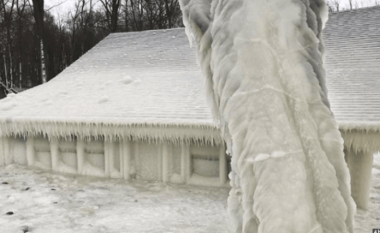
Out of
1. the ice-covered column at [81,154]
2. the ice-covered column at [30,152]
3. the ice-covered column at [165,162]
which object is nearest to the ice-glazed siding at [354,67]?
the ice-covered column at [165,162]

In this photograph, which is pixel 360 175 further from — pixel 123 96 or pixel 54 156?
pixel 54 156

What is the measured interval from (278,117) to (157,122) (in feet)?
11.4

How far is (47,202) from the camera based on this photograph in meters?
4.25

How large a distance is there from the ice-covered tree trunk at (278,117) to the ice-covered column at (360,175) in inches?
132

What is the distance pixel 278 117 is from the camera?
3.11 feet

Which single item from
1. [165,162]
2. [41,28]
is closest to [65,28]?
[41,28]

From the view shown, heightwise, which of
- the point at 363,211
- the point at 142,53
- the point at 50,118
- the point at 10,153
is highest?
the point at 142,53

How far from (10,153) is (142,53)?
13.2ft

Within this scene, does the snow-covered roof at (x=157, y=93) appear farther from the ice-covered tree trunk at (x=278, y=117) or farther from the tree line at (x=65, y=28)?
the tree line at (x=65, y=28)

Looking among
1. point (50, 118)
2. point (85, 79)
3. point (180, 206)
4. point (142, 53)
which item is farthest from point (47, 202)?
point (142, 53)

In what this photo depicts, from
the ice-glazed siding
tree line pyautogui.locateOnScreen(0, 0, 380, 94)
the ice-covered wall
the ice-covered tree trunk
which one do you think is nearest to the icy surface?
the ice-covered wall

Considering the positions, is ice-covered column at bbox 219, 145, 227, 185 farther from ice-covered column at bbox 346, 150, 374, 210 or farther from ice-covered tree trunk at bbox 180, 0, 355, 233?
ice-covered tree trunk at bbox 180, 0, 355, 233

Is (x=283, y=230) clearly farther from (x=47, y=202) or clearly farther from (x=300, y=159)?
(x=47, y=202)

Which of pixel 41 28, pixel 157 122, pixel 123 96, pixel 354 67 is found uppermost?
pixel 41 28
